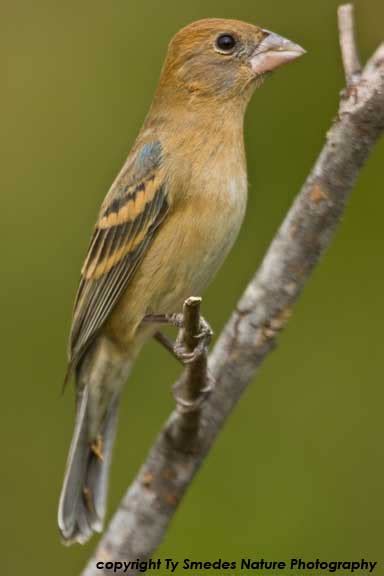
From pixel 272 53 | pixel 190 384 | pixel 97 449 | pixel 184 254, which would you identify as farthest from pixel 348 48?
pixel 97 449

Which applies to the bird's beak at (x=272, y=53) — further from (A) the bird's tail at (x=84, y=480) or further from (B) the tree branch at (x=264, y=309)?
(A) the bird's tail at (x=84, y=480)

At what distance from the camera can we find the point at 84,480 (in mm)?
5316

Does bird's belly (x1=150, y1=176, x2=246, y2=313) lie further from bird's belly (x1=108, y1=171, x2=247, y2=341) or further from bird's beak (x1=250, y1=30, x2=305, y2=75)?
bird's beak (x1=250, y1=30, x2=305, y2=75)

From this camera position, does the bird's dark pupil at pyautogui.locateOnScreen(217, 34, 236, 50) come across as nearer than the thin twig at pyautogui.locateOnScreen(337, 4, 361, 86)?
No

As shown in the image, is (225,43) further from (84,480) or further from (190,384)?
(84,480)

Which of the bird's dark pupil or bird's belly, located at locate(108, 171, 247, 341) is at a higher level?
the bird's dark pupil

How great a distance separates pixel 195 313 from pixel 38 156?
2380 millimetres

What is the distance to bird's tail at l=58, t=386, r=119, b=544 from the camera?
5.25m

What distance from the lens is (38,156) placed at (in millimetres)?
6207

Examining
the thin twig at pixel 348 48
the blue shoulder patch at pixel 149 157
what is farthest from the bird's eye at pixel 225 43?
the thin twig at pixel 348 48

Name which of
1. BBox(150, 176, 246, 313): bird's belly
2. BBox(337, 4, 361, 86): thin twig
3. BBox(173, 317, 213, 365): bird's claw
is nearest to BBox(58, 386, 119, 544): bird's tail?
BBox(150, 176, 246, 313): bird's belly

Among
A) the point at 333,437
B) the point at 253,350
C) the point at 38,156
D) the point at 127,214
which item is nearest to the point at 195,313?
the point at 253,350

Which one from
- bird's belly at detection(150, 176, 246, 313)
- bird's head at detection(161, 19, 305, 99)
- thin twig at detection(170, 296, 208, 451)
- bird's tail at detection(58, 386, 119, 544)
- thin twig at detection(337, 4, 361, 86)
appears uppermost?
thin twig at detection(337, 4, 361, 86)

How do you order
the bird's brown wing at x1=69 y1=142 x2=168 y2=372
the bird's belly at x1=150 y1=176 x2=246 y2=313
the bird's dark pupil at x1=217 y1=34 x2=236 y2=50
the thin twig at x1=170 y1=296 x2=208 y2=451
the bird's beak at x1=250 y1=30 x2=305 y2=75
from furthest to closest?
the bird's dark pupil at x1=217 y1=34 x2=236 y2=50 → the bird's beak at x1=250 y1=30 x2=305 y2=75 → the bird's brown wing at x1=69 y1=142 x2=168 y2=372 → the bird's belly at x1=150 y1=176 x2=246 y2=313 → the thin twig at x1=170 y1=296 x2=208 y2=451
